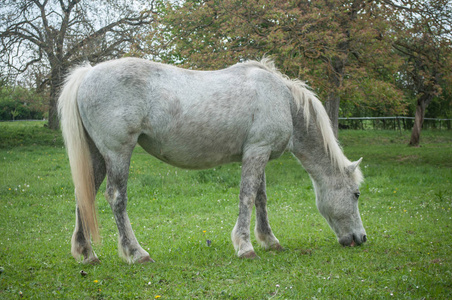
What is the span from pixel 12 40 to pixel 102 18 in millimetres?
4021

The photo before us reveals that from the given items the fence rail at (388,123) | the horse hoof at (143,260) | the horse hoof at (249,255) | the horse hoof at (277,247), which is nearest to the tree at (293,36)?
the horse hoof at (277,247)

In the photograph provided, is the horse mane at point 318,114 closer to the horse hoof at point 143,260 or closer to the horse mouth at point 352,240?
the horse mouth at point 352,240

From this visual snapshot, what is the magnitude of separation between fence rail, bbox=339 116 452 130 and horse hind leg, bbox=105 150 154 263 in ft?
86.5

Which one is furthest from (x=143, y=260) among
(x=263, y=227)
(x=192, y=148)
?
(x=263, y=227)

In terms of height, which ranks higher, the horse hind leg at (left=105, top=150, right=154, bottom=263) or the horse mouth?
the horse hind leg at (left=105, top=150, right=154, bottom=263)

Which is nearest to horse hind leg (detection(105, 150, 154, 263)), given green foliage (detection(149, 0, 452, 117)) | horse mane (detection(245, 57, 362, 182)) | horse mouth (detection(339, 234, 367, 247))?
horse mane (detection(245, 57, 362, 182))

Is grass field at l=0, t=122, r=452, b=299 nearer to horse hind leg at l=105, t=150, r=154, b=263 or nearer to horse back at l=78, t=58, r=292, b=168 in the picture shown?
horse hind leg at l=105, t=150, r=154, b=263

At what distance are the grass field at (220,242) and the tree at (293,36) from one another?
3.14 metres

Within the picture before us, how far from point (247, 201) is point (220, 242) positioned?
1.02 meters

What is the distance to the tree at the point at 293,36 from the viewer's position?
10.9 m

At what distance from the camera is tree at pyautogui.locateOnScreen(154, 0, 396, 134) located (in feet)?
35.8

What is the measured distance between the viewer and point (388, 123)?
28.6m

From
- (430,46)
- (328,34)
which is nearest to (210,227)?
(328,34)

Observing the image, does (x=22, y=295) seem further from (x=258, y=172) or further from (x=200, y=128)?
(x=258, y=172)
